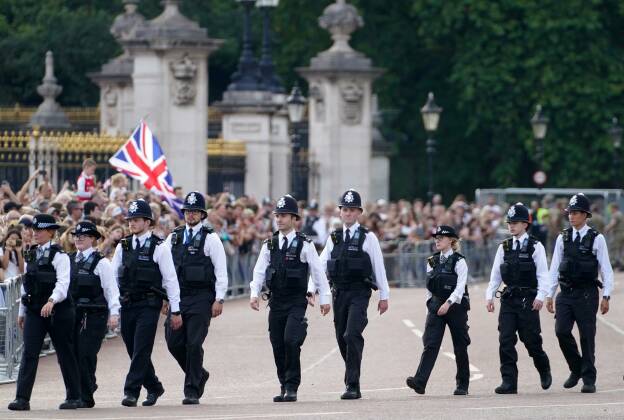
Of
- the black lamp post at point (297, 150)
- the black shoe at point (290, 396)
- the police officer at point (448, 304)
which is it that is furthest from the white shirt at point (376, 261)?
the black lamp post at point (297, 150)

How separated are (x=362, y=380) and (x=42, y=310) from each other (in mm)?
5114

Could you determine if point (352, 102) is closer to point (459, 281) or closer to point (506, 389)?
point (459, 281)

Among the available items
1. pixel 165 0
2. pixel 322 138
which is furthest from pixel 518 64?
pixel 165 0

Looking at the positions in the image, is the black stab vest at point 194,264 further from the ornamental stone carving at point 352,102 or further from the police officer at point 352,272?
the ornamental stone carving at point 352,102

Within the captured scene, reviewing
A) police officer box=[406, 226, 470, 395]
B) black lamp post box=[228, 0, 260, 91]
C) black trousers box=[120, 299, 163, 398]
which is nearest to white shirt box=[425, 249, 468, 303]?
police officer box=[406, 226, 470, 395]

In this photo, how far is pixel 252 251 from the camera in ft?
114

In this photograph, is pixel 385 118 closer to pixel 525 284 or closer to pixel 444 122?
pixel 444 122

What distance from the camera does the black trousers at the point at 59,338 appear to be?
721 inches

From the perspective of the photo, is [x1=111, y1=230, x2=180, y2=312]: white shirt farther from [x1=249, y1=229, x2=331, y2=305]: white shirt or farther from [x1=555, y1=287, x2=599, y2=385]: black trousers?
[x1=555, y1=287, x2=599, y2=385]: black trousers

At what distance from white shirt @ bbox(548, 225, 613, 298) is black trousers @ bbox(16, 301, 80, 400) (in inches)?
190

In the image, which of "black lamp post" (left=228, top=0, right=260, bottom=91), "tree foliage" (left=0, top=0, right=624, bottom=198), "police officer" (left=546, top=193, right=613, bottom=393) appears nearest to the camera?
"police officer" (left=546, top=193, right=613, bottom=393)

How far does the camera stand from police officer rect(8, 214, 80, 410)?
717 inches

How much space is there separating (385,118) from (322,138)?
47.2 ft

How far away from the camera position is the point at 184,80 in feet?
121
